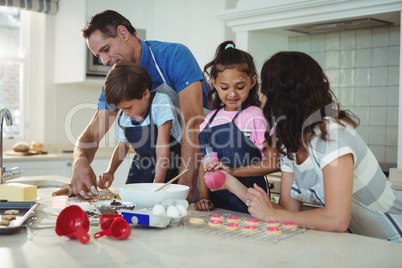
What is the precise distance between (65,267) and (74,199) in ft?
2.75

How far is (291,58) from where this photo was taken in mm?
1477

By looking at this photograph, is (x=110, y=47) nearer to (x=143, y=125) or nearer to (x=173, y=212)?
(x=143, y=125)

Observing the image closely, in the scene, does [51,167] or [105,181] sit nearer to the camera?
[105,181]

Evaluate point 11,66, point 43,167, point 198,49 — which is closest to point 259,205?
point 198,49

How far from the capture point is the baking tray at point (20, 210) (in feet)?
4.03

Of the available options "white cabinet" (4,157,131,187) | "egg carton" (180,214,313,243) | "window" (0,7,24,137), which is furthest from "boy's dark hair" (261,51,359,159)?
"window" (0,7,24,137)

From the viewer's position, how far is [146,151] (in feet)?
→ 6.86

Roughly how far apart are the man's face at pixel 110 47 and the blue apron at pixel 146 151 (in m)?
0.23

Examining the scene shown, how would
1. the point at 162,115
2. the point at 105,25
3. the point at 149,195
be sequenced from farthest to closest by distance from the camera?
the point at 105,25, the point at 162,115, the point at 149,195

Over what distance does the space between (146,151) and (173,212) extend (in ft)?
2.56

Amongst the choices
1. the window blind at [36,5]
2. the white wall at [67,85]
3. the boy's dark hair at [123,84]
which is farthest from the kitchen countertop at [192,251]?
the window blind at [36,5]

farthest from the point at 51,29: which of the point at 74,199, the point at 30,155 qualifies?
the point at 74,199

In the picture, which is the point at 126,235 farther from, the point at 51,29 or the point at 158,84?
the point at 51,29

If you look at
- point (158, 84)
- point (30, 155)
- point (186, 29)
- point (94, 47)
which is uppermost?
point (186, 29)
